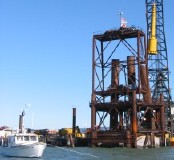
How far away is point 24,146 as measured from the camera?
205 ft

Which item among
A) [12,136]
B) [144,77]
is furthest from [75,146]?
[12,136]

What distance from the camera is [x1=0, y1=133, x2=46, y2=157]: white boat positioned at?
62250 mm

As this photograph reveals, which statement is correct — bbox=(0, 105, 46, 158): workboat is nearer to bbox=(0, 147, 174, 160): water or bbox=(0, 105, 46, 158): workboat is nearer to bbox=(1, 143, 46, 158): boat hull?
bbox=(1, 143, 46, 158): boat hull

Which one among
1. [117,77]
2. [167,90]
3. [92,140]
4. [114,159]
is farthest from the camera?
[167,90]

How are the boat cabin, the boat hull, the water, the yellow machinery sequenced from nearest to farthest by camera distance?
1. the boat hull
2. the boat cabin
3. the water
4. the yellow machinery

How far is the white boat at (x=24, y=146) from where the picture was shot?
62.2m

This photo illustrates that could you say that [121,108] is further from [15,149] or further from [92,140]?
[15,149]

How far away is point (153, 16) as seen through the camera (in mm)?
133375

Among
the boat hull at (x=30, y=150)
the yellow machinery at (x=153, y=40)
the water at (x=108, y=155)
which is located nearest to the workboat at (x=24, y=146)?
the boat hull at (x=30, y=150)

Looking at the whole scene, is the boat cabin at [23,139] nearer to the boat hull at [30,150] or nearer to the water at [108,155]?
the boat hull at [30,150]

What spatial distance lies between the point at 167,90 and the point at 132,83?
35.5m

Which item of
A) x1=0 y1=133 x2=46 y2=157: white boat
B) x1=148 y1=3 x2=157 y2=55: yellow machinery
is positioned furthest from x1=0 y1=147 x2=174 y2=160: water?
x1=148 y1=3 x2=157 y2=55: yellow machinery

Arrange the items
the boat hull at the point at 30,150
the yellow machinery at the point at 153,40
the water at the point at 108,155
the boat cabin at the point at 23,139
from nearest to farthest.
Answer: the boat hull at the point at 30,150, the boat cabin at the point at 23,139, the water at the point at 108,155, the yellow machinery at the point at 153,40

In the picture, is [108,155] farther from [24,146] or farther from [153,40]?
[153,40]
